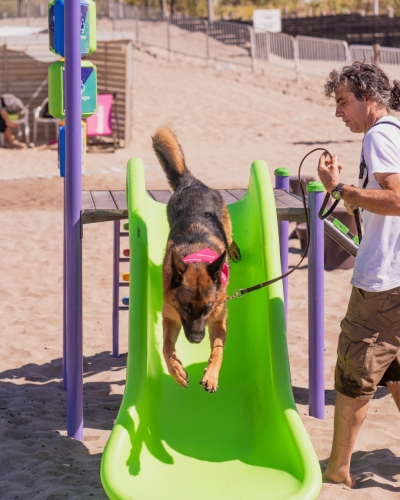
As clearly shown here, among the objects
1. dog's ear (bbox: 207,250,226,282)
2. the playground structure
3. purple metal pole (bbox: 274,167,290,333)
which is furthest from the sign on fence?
dog's ear (bbox: 207,250,226,282)

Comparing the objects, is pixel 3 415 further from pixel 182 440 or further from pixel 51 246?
pixel 51 246

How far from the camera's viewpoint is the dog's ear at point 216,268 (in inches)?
174

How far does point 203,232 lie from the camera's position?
5.24m

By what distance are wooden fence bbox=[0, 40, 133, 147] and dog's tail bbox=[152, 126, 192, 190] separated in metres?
13.8

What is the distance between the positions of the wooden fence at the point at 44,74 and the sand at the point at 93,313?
95cm

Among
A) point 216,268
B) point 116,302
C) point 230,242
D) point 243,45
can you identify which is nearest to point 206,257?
point 216,268

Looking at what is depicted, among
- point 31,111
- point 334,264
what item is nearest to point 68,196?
point 334,264

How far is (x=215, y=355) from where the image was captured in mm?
4586

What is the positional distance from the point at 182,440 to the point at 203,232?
136 centimetres

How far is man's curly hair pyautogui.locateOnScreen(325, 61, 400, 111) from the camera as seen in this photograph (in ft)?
13.4

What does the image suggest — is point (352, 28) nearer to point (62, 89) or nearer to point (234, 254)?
point (234, 254)

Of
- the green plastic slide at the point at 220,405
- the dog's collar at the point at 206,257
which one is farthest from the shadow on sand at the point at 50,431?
the dog's collar at the point at 206,257

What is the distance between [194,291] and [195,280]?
65 mm

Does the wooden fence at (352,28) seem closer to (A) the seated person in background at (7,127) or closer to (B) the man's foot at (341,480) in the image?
(A) the seated person in background at (7,127)
